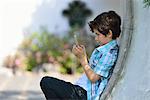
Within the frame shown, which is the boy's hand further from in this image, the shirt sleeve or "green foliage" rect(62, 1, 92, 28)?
"green foliage" rect(62, 1, 92, 28)

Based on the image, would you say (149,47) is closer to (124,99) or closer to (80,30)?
(124,99)

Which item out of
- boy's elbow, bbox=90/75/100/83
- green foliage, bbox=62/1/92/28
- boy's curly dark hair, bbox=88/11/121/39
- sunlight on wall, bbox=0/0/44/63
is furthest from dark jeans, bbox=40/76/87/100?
green foliage, bbox=62/1/92/28

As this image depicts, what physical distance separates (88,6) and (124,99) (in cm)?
1169

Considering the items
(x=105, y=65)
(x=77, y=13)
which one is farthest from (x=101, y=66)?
(x=77, y=13)

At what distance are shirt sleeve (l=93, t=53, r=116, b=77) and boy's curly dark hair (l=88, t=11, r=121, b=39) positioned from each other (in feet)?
0.74

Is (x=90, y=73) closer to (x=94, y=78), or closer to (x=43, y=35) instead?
(x=94, y=78)

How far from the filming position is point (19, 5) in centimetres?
1538

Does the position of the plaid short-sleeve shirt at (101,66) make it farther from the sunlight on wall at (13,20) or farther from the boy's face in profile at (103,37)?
the sunlight on wall at (13,20)

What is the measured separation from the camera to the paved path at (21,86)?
9.48m

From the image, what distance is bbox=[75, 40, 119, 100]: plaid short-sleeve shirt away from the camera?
4.54 metres

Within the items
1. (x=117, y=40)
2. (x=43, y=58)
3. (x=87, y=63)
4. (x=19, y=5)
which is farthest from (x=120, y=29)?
(x=19, y=5)

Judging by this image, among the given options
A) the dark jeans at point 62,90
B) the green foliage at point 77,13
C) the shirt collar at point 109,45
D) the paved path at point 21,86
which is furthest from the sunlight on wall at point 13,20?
the shirt collar at point 109,45

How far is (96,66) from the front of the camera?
459 cm

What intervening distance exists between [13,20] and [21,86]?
443 cm
